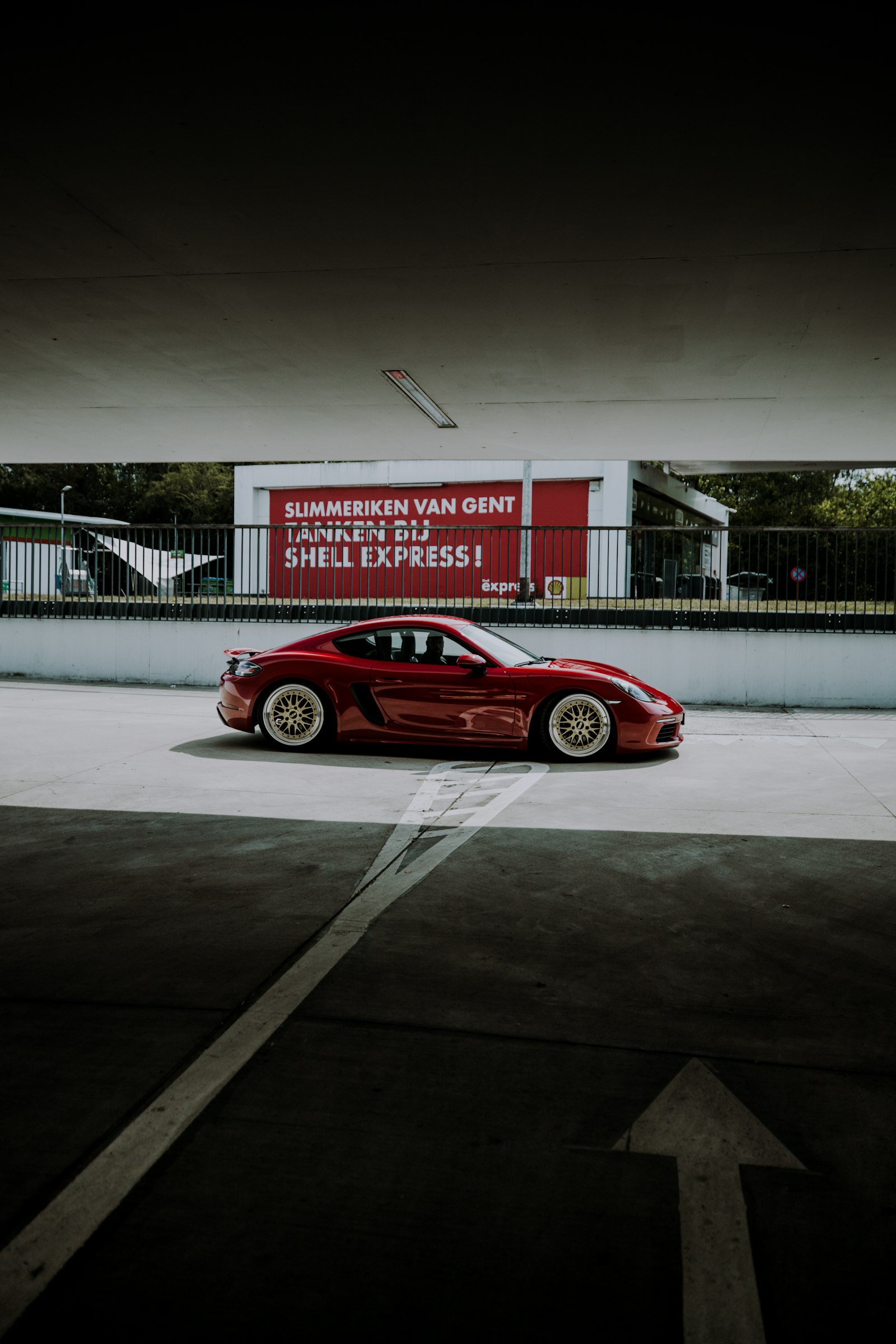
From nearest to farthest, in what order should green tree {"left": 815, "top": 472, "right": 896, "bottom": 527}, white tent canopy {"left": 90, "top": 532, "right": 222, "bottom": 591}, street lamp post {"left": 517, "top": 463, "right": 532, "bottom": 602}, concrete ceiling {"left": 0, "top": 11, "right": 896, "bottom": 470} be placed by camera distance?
concrete ceiling {"left": 0, "top": 11, "right": 896, "bottom": 470}, street lamp post {"left": 517, "top": 463, "right": 532, "bottom": 602}, white tent canopy {"left": 90, "top": 532, "right": 222, "bottom": 591}, green tree {"left": 815, "top": 472, "right": 896, "bottom": 527}

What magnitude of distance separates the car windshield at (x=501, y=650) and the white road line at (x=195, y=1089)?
→ 10.7ft

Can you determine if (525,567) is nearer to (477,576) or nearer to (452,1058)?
(477,576)

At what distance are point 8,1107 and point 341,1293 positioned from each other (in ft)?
4.12

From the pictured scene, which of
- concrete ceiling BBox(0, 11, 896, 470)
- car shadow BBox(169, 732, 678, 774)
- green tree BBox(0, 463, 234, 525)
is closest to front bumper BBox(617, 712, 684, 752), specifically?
car shadow BBox(169, 732, 678, 774)

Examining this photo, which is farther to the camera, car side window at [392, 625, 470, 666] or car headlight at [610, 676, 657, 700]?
car side window at [392, 625, 470, 666]

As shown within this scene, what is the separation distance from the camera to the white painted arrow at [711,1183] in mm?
1997

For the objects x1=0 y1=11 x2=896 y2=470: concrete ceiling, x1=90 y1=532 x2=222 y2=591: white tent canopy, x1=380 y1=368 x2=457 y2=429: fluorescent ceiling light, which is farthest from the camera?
x1=90 y1=532 x2=222 y2=591: white tent canopy

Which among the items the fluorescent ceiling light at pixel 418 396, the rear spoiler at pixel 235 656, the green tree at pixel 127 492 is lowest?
the rear spoiler at pixel 235 656

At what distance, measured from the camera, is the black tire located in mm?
9109

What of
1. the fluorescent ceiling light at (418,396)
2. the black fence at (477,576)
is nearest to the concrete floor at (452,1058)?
the fluorescent ceiling light at (418,396)

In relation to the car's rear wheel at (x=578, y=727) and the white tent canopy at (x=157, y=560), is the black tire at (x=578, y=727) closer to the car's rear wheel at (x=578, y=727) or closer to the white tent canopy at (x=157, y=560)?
the car's rear wheel at (x=578, y=727)

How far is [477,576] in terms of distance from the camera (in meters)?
17.1

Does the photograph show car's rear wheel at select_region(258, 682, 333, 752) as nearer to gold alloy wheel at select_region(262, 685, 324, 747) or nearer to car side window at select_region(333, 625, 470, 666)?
gold alloy wheel at select_region(262, 685, 324, 747)

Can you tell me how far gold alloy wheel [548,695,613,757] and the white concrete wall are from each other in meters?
6.34
